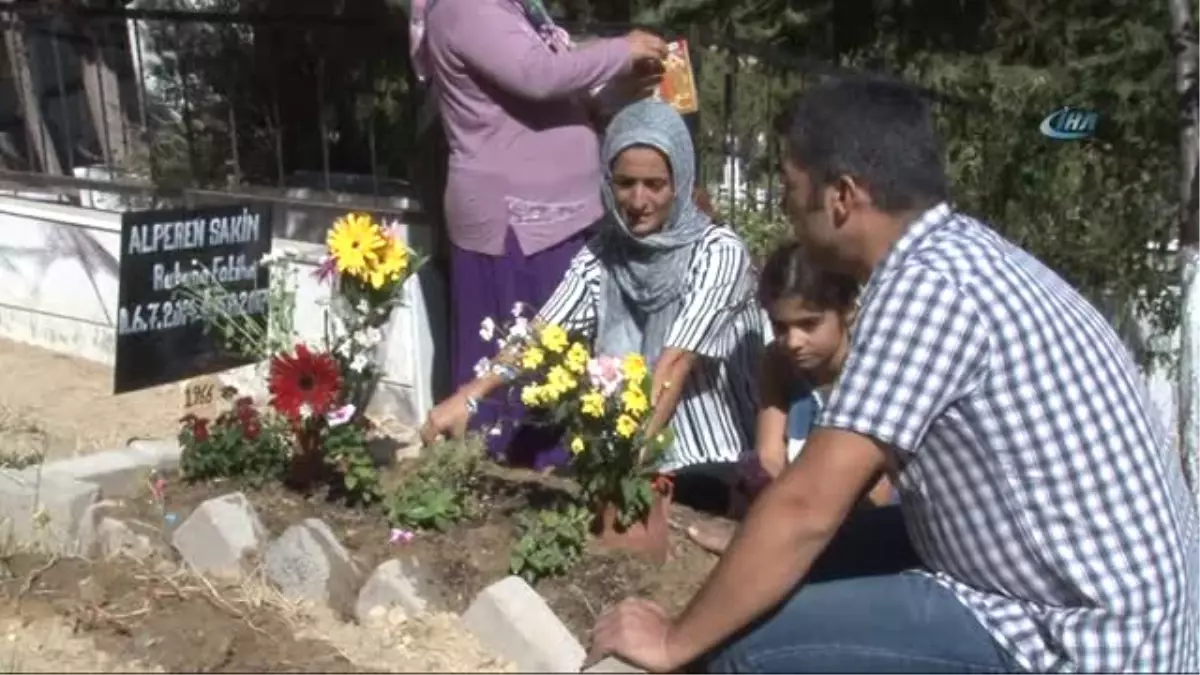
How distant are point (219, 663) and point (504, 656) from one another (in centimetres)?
53

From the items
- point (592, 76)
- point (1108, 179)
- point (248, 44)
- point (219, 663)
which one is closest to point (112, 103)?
point (248, 44)

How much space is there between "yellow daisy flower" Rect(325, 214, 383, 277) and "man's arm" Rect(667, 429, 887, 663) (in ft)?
5.15

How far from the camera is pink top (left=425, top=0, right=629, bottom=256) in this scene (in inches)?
180

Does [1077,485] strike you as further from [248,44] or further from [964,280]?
[248,44]

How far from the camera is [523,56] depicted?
4.55 m

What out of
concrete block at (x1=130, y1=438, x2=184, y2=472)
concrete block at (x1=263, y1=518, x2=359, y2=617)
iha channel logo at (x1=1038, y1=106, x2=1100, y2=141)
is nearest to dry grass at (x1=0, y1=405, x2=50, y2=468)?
concrete block at (x1=130, y1=438, x2=184, y2=472)

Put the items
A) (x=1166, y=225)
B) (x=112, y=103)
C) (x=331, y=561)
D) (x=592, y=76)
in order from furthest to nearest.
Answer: (x=112, y=103) < (x=1166, y=225) < (x=592, y=76) < (x=331, y=561)

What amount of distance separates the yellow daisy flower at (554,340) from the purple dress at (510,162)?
0.81m

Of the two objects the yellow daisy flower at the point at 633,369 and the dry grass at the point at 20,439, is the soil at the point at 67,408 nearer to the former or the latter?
the dry grass at the point at 20,439

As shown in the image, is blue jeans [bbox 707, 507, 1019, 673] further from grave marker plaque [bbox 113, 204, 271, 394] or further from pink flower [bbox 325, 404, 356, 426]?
grave marker plaque [bbox 113, 204, 271, 394]

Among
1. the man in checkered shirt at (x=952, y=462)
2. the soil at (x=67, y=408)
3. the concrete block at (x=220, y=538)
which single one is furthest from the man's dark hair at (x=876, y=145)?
the soil at (x=67, y=408)

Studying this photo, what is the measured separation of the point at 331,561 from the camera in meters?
3.73

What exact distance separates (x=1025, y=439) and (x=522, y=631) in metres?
1.10

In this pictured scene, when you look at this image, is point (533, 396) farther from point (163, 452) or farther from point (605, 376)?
point (163, 452)
